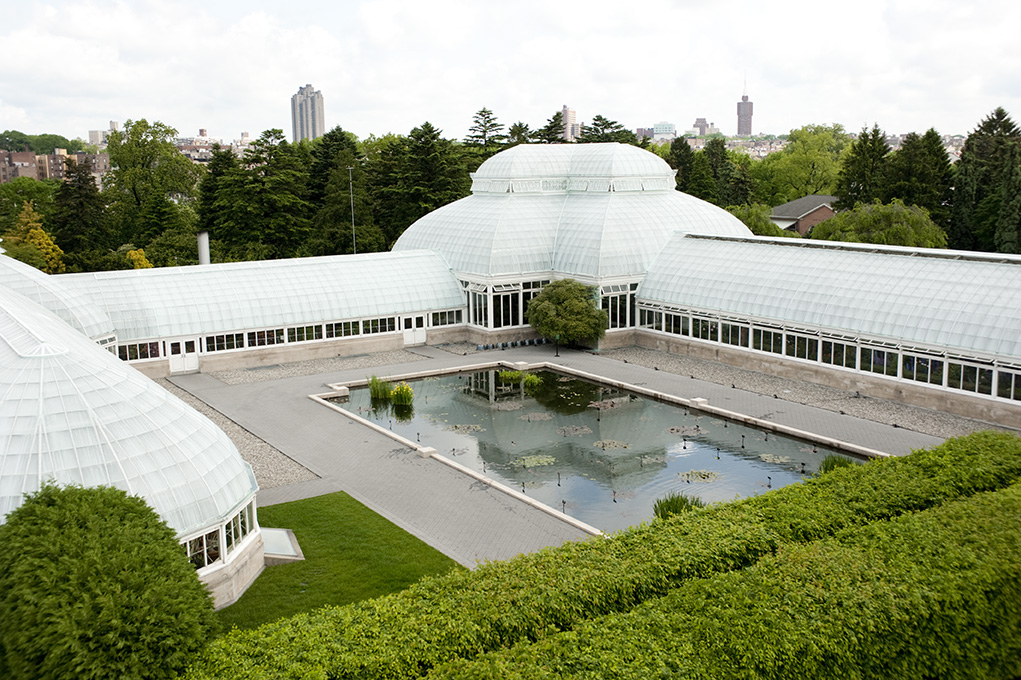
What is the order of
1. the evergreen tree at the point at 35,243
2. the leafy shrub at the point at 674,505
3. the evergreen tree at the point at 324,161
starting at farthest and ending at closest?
the evergreen tree at the point at 324,161
the evergreen tree at the point at 35,243
the leafy shrub at the point at 674,505

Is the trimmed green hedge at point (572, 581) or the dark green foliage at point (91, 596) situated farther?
the trimmed green hedge at point (572, 581)

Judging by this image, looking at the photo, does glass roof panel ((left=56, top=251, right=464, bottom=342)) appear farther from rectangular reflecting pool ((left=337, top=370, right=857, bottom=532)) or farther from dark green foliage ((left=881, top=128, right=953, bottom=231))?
dark green foliage ((left=881, top=128, right=953, bottom=231))

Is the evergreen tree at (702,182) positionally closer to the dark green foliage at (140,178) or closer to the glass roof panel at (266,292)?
the glass roof panel at (266,292)

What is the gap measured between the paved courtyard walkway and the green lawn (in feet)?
2.29

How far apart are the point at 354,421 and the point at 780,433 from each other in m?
15.1

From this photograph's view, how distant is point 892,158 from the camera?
7012 cm

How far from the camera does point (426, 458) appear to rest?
28.8 m

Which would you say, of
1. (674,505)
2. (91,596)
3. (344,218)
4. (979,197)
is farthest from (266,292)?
(979,197)

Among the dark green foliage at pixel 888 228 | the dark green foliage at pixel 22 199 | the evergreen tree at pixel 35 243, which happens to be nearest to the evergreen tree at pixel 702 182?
the dark green foliage at pixel 888 228

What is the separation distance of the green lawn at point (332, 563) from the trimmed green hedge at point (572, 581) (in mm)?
3798

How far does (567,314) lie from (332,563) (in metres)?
23.8

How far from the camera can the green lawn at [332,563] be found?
63.3 feet

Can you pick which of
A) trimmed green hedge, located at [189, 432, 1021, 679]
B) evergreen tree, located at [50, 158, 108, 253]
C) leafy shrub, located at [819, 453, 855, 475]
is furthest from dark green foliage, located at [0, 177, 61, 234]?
trimmed green hedge, located at [189, 432, 1021, 679]

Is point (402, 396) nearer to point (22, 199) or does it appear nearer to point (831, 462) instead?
point (831, 462)
